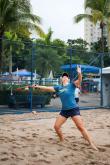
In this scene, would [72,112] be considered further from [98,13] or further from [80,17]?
[80,17]

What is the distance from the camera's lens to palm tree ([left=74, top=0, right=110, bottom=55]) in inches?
1345

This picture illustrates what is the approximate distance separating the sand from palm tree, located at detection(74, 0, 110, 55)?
22.3 m

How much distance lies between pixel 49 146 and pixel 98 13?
2649 centimetres

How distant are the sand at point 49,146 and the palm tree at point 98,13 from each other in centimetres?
2231

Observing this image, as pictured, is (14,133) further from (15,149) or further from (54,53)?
(54,53)

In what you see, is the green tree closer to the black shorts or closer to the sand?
the sand

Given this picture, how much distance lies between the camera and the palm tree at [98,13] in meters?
34.2

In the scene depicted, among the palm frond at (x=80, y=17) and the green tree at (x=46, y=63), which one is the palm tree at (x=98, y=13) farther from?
the green tree at (x=46, y=63)

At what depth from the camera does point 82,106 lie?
68.7 ft

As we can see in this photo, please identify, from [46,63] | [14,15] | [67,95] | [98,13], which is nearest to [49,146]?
[67,95]

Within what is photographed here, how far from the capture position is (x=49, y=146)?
867cm

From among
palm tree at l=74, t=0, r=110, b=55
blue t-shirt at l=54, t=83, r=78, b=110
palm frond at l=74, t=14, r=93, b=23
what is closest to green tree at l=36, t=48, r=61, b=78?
palm tree at l=74, t=0, r=110, b=55

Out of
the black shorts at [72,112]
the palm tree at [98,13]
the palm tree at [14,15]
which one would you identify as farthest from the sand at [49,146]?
the palm tree at [98,13]

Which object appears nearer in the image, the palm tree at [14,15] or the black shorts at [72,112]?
the black shorts at [72,112]
